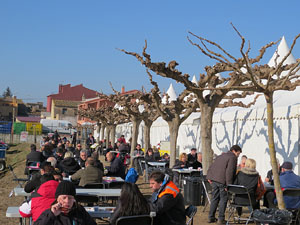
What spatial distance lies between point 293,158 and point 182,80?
4252mm

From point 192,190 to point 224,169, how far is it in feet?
7.42

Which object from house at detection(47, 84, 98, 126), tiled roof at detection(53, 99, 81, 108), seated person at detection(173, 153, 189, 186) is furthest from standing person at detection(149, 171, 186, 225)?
tiled roof at detection(53, 99, 81, 108)

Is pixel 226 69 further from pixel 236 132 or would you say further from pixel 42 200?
pixel 42 200

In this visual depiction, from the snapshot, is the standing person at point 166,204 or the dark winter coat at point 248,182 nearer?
the standing person at point 166,204

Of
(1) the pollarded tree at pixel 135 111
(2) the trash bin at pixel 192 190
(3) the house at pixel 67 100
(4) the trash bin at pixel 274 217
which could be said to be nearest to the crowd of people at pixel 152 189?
(4) the trash bin at pixel 274 217

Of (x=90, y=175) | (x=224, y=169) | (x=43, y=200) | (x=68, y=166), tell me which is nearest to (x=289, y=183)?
(x=224, y=169)

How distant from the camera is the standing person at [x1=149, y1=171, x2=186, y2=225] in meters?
5.63

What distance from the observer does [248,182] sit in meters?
8.38

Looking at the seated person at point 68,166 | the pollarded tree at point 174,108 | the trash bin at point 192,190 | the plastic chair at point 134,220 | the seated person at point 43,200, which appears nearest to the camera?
the plastic chair at point 134,220

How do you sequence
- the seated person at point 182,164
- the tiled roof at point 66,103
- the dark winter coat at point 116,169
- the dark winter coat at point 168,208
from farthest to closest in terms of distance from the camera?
the tiled roof at point 66,103 < the seated person at point 182,164 < the dark winter coat at point 116,169 < the dark winter coat at point 168,208

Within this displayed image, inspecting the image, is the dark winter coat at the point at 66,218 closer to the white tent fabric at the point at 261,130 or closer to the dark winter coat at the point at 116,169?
the dark winter coat at the point at 116,169

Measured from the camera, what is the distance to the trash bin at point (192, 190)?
10977mm

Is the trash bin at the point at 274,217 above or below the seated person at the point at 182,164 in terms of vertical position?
below

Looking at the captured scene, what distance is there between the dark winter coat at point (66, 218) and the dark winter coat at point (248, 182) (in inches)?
171
